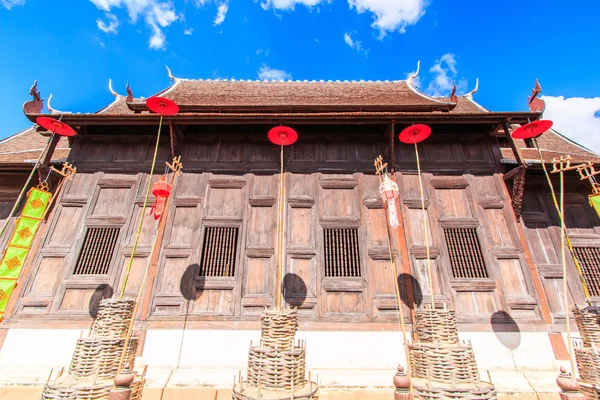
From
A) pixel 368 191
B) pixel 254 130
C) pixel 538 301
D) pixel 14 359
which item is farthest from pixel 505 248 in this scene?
pixel 14 359

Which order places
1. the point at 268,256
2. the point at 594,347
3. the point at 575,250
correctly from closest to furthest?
1. the point at 594,347
2. the point at 268,256
3. the point at 575,250

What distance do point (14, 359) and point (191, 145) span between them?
6.02 metres

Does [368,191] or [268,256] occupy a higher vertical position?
[368,191]

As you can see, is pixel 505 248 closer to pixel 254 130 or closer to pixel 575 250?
pixel 575 250

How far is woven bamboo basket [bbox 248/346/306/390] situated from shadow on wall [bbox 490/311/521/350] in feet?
16.7

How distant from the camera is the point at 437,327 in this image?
13.1ft

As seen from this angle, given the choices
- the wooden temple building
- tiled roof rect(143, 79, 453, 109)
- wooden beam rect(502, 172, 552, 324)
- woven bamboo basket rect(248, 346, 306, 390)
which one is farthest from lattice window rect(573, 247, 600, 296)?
woven bamboo basket rect(248, 346, 306, 390)

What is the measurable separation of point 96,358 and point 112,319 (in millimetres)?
605

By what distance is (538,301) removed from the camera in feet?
21.6

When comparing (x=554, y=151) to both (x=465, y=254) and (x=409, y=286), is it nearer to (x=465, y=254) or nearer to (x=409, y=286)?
(x=465, y=254)

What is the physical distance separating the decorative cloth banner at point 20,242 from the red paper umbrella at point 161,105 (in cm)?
354

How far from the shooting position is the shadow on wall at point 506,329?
6191 millimetres

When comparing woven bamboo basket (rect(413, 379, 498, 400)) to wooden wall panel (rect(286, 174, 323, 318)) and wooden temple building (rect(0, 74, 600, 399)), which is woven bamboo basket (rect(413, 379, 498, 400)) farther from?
wooden wall panel (rect(286, 174, 323, 318))

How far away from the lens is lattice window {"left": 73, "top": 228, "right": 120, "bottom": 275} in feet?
22.8
